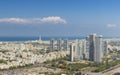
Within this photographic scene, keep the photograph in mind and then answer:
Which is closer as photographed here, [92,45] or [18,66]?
[18,66]

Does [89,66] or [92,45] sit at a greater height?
[92,45]

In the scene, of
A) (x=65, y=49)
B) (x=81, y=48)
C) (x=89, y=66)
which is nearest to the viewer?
(x=89, y=66)

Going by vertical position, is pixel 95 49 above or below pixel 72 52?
above

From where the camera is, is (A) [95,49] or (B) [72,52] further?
(B) [72,52]

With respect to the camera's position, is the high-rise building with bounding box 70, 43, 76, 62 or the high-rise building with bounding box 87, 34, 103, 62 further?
the high-rise building with bounding box 70, 43, 76, 62

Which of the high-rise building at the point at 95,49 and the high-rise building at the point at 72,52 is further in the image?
the high-rise building at the point at 72,52

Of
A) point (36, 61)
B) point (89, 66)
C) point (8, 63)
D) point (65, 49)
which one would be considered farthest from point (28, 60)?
point (65, 49)

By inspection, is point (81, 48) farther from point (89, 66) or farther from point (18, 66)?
Answer: point (18, 66)

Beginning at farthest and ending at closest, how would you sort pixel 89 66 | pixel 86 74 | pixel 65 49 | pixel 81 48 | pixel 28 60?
pixel 65 49 → pixel 81 48 → pixel 28 60 → pixel 89 66 → pixel 86 74
